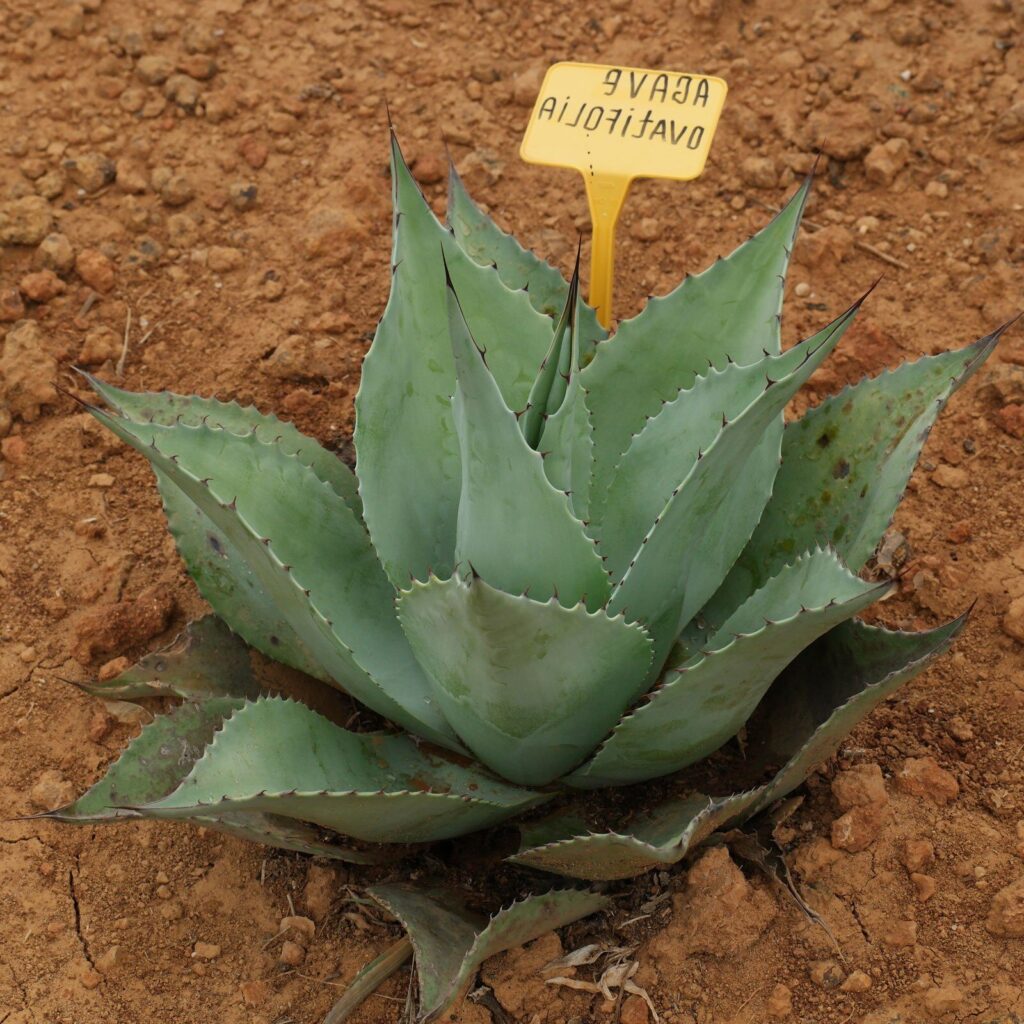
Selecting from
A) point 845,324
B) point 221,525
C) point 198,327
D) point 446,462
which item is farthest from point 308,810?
point 198,327

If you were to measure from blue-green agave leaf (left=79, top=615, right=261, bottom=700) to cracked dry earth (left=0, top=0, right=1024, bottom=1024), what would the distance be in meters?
0.20

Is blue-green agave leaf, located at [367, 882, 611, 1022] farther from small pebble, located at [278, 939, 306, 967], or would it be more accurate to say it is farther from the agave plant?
small pebble, located at [278, 939, 306, 967]

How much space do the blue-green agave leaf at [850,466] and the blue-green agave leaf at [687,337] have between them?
0.17 metres

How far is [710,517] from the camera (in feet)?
5.46

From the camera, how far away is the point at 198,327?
2.75 meters

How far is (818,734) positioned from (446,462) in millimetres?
639

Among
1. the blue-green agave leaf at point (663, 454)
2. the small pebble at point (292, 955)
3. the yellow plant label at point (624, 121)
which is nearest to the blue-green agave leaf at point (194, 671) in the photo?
the small pebble at point (292, 955)

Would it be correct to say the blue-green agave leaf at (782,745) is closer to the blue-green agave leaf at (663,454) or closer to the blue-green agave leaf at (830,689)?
the blue-green agave leaf at (830,689)

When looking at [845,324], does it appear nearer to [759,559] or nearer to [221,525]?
[759,559]

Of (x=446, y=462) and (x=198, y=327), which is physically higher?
(x=446, y=462)

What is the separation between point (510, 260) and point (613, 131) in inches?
12.3

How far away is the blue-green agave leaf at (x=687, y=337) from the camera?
1.83 meters

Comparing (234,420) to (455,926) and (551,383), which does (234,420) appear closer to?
(551,383)

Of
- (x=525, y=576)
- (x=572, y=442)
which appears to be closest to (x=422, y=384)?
(x=572, y=442)
